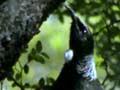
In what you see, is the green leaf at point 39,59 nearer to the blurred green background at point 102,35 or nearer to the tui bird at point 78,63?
the blurred green background at point 102,35

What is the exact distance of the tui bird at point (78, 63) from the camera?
3.41 ft

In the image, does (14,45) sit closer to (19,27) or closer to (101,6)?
(19,27)

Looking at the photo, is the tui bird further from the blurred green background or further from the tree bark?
the blurred green background

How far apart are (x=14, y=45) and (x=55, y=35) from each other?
2773mm

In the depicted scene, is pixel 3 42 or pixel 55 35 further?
pixel 55 35

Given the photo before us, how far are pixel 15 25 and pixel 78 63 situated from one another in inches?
7.1

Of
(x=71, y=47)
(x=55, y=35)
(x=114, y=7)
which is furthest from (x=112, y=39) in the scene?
(x=55, y=35)

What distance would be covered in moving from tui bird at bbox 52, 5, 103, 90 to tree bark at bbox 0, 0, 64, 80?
0.10 m

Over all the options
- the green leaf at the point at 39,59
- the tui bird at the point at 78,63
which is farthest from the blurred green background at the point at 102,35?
the tui bird at the point at 78,63

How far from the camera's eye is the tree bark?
0.98 m

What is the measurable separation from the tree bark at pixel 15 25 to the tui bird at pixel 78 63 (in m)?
0.10

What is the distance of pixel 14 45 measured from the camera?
1001mm

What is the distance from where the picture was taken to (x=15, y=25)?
39.0 inches

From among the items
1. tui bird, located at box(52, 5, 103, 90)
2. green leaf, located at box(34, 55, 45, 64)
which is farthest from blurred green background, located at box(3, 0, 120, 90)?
tui bird, located at box(52, 5, 103, 90)
